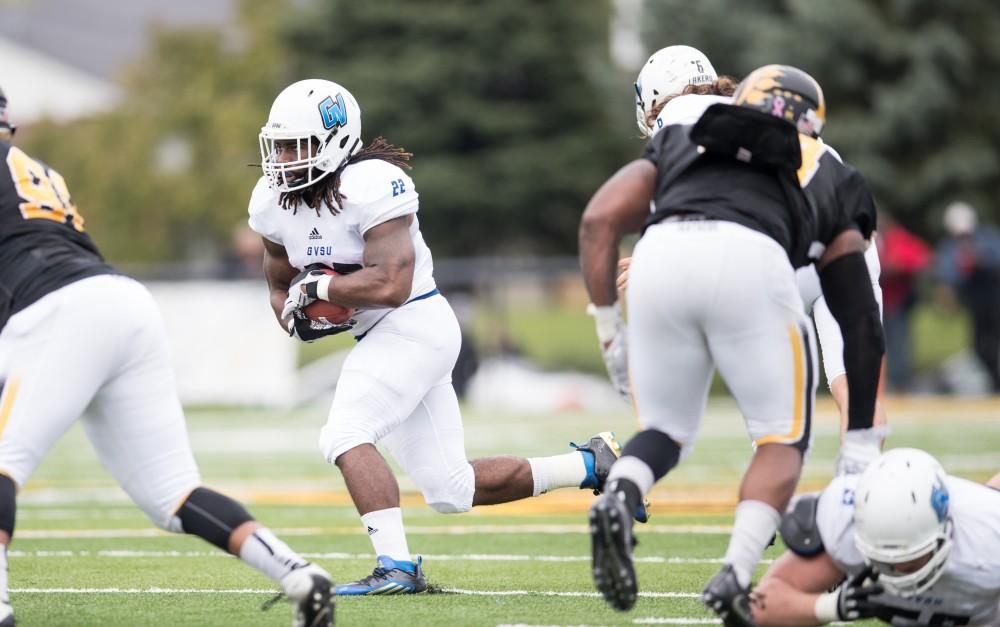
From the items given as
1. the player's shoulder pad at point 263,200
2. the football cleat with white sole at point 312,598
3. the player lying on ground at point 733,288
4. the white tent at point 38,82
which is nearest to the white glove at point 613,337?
the player lying on ground at point 733,288

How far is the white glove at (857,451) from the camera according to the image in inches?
189

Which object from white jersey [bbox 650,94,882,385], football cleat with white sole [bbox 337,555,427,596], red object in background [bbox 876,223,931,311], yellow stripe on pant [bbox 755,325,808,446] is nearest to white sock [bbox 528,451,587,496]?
football cleat with white sole [bbox 337,555,427,596]

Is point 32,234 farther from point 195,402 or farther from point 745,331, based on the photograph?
point 195,402

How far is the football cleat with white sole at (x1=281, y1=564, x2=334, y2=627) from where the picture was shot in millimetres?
4438

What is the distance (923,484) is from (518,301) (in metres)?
15.8

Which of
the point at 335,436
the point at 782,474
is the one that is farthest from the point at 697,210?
the point at 335,436

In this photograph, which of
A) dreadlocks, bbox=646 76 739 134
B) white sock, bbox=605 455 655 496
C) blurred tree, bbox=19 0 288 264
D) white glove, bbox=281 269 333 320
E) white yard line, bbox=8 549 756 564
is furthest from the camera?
blurred tree, bbox=19 0 288 264

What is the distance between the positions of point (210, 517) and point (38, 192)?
1204mm

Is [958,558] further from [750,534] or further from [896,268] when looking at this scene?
[896,268]

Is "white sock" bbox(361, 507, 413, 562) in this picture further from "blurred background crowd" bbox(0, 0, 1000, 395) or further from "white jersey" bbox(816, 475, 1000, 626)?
"blurred background crowd" bbox(0, 0, 1000, 395)

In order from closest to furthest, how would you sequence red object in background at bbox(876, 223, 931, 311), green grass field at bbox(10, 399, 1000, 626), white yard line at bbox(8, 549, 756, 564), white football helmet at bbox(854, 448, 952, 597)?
white football helmet at bbox(854, 448, 952, 597) → green grass field at bbox(10, 399, 1000, 626) → white yard line at bbox(8, 549, 756, 564) → red object in background at bbox(876, 223, 931, 311)

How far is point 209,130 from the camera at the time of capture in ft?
104

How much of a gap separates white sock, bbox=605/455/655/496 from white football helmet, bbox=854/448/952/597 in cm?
62

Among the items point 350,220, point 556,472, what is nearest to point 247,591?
point 556,472
